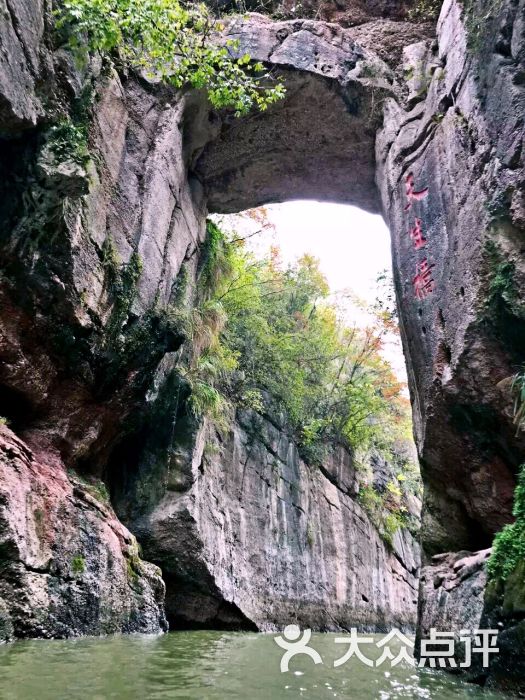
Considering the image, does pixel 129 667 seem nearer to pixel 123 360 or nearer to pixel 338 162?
pixel 123 360

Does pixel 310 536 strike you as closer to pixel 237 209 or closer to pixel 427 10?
pixel 237 209

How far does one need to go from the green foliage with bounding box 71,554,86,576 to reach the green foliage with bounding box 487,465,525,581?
13.9ft

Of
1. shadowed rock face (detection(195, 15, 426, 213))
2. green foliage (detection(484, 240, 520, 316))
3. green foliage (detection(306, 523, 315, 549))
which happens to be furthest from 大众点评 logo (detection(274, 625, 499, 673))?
shadowed rock face (detection(195, 15, 426, 213))

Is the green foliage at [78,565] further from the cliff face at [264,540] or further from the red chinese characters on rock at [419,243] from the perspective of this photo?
the red chinese characters on rock at [419,243]

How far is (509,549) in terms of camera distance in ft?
14.3

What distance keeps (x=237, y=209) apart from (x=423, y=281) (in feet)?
18.1

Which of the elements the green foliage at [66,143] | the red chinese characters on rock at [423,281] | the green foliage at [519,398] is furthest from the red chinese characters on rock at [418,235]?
the green foliage at [66,143]

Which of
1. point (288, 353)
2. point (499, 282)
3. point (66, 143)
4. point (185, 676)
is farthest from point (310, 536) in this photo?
point (66, 143)

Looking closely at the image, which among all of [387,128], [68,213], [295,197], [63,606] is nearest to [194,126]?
[295,197]

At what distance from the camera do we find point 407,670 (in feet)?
15.1

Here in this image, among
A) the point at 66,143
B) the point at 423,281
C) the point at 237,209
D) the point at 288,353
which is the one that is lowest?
the point at 423,281

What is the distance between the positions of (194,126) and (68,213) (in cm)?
440

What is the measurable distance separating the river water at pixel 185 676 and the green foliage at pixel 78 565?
88 cm

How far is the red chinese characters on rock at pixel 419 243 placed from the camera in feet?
23.1
